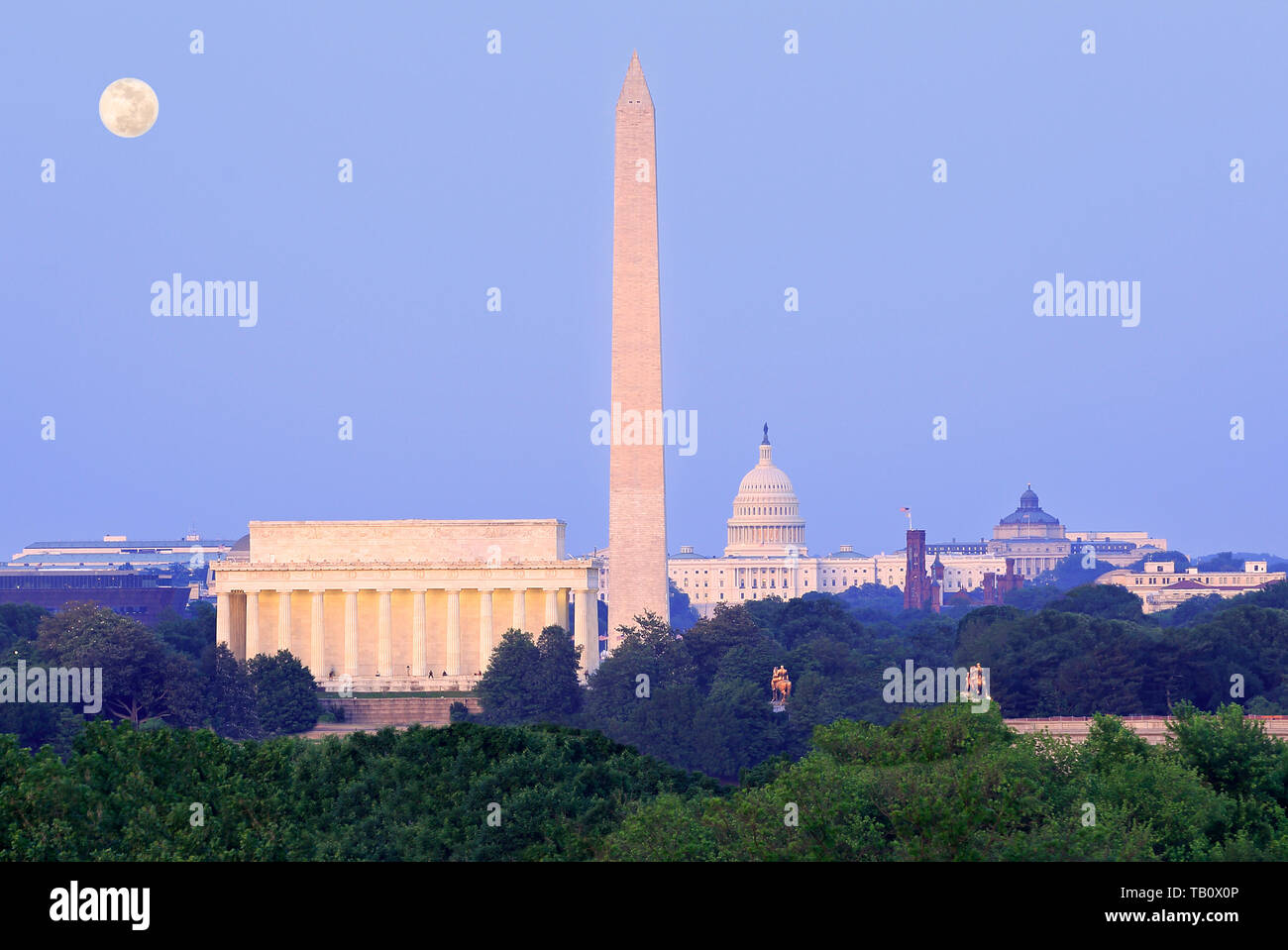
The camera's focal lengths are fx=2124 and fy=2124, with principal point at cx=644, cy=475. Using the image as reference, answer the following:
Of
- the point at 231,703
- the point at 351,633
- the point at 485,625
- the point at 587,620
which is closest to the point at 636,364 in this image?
the point at 587,620

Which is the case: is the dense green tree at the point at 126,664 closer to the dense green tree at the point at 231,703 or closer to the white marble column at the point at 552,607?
the dense green tree at the point at 231,703

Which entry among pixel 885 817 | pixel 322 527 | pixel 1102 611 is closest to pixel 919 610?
pixel 1102 611

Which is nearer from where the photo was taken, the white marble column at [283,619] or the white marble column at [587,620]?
the white marble column at [587,620]

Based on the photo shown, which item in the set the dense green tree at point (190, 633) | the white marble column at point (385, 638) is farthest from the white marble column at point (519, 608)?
the dense green tree at point (190, 633)

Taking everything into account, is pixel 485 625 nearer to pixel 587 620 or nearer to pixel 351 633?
pixel 587 620
